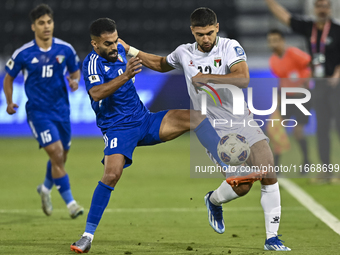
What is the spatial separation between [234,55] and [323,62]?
14.8ft

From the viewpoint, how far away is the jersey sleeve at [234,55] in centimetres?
485

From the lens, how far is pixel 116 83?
4625 millimetres

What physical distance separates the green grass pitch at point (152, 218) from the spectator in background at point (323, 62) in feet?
2.85

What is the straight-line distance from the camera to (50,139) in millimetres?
6570

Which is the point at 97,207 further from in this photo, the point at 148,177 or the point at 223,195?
the point at 148,177

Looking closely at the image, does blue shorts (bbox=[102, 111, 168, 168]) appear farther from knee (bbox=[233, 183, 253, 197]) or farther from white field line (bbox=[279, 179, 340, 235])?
white field line (bbox=[279, 179, 340, 235])

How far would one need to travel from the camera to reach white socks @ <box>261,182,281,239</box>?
4703 millimetres

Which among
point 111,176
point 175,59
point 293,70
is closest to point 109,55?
point 175,59

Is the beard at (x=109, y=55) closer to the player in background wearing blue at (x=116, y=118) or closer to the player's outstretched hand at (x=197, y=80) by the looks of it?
the player in background wearing blue at (x=116, y=118)

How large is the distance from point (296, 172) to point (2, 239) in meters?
6.03

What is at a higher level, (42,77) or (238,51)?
(238,51)

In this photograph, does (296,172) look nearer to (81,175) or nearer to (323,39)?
(323,39)

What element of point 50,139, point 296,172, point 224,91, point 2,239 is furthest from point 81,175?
point 224,91

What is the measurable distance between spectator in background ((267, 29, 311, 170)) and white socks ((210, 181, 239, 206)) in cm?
435
